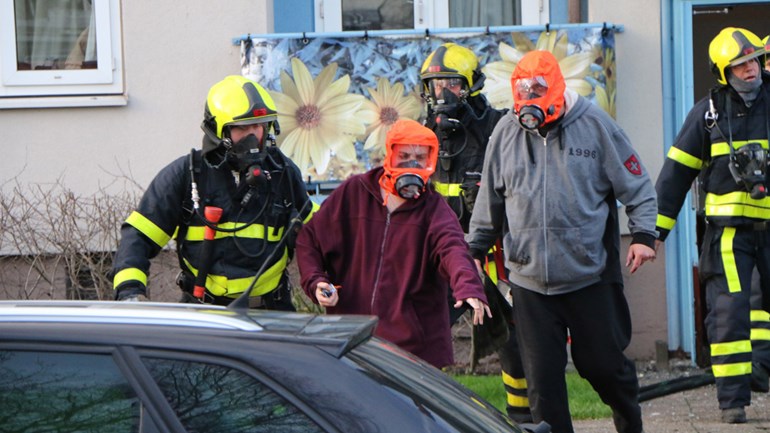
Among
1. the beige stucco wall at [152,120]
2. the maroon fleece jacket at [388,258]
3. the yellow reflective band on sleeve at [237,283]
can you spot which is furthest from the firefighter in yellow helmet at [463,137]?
the beige stucco wall at [152,120]

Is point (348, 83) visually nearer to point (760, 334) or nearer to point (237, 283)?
point (760, 334)

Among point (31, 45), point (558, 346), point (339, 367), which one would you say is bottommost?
point (558, 346)

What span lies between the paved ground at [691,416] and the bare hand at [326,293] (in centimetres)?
259

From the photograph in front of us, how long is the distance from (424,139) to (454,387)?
2.42 meters

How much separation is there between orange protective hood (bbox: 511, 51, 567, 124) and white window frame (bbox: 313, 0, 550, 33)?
13.0ft

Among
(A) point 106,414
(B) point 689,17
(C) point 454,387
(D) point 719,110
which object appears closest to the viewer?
(A) point 106,414

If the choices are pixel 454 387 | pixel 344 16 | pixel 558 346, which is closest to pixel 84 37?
pixel 344 16

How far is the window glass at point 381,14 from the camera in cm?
1017

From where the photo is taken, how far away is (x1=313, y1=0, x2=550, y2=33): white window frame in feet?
33.3

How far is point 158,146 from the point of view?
9820mm

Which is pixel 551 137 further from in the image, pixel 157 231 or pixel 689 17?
pixel 689 17

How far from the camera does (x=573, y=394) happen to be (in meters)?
8.67

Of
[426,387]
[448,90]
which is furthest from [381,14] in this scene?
[426,387]

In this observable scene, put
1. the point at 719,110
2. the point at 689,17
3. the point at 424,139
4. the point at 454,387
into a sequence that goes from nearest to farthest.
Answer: the point at 454,387 < the point at 424,139 < the point at 719,110 < the point at 689,17
